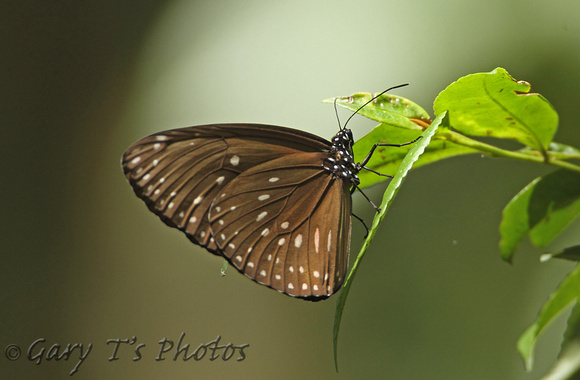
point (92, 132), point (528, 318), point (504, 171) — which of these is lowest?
Result: point (528, 318)

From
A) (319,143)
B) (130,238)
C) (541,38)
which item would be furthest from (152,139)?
(130,238)

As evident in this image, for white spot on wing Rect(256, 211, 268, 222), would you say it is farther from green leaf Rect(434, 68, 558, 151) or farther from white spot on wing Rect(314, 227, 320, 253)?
green leaf Rect(434, 68, 558, 151)

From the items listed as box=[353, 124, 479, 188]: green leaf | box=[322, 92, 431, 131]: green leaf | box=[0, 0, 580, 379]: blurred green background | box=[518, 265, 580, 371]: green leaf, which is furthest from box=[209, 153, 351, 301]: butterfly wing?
box=[0, 0, 580, 379]: blurred green background

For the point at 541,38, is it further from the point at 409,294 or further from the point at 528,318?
the point at 409,294

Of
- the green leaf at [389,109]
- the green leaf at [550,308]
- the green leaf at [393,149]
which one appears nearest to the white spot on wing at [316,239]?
the green leaf at [393,149]

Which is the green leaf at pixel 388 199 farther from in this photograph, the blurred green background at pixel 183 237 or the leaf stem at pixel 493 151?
the blurred green background at pixel 183 237

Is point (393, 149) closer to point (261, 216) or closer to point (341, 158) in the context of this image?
point (341, 158)

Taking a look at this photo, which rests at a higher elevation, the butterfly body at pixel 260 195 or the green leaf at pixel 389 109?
the green leaf at pixel 389 109
